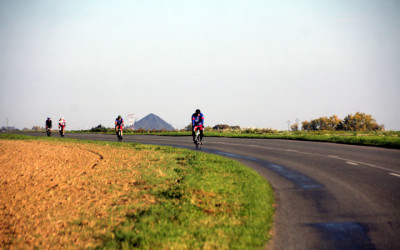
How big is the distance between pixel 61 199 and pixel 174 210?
2959mm

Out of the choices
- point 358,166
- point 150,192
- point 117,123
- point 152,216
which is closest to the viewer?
point 152,216

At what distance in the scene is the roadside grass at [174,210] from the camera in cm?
512

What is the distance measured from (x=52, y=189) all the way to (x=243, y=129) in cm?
3695

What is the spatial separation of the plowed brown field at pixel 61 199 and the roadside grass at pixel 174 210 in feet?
0.11

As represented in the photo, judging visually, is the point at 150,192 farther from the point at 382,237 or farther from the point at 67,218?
the point at 382,237

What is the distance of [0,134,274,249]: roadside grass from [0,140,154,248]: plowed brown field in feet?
0.11

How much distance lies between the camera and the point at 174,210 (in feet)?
21.7

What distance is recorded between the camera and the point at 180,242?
16.3ft

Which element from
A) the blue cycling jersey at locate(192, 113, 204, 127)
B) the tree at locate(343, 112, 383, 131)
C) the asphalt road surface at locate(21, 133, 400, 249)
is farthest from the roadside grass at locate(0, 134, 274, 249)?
the tree at locate(343, 112, 383, 131)

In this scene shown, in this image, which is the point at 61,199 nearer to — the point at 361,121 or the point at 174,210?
the point at 174,210

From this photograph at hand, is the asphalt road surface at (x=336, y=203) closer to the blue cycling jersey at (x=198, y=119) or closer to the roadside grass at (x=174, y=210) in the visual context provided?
the roadside grass at (x=174, y=210)

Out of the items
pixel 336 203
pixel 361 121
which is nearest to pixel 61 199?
pixel 336 203

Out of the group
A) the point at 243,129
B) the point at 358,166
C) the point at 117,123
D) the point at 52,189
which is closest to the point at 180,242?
the point at 52,189

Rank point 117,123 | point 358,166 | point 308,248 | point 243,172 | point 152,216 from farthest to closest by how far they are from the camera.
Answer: point 117,123, point 358,166, point 243,172, point 152,216, point 308,248
